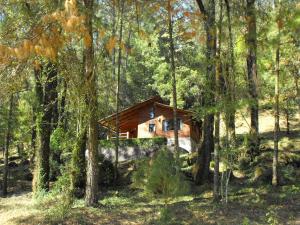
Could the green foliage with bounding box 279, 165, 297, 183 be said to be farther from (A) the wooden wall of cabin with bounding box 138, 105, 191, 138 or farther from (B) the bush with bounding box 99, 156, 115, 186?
(A) the wooden wall of cabin with bounding box 138, 105, 191, 138

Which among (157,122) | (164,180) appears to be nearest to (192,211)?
(164,180)

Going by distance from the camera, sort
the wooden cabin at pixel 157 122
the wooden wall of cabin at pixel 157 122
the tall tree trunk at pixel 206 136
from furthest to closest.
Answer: the wooden wall of cabin at pixel 157 122, the wooden cabin at pixel 157 122, the tall tree trunk at pixel 206 136

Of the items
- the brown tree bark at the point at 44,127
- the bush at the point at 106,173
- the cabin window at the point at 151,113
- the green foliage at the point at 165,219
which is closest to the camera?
the green foliage at the point at 165,219

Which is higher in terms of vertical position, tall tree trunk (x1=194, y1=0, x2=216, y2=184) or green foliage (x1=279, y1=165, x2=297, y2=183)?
tall tree trunk (x1=194, y1=0, x2=216, y2=184)

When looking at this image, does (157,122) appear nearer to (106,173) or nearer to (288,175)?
(106,173)

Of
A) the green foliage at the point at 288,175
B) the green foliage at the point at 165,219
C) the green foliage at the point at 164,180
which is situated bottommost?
the green foliage at the point at 165,219

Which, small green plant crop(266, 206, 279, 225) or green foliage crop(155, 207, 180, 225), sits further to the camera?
green foliage crop(155, 207, 180, 225)

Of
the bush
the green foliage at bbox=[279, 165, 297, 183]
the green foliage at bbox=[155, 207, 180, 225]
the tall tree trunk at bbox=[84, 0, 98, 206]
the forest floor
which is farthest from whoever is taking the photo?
the bush

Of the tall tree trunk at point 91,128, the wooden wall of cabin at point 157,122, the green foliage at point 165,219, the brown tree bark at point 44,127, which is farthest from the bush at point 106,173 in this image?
the wooden wall of cabin at point 157,122

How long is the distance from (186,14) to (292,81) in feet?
23.3

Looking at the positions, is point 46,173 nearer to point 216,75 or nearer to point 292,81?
point 216,75

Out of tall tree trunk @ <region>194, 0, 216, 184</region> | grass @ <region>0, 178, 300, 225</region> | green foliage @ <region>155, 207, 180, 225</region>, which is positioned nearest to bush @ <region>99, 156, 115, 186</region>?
tall tree trunk @ <region>194, 0, 216, 184</region>

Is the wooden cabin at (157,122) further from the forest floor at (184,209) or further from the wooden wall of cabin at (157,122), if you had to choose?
the forest floor at (184,209)

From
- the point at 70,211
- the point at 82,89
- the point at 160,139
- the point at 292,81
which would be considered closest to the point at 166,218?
the point at 70,211
